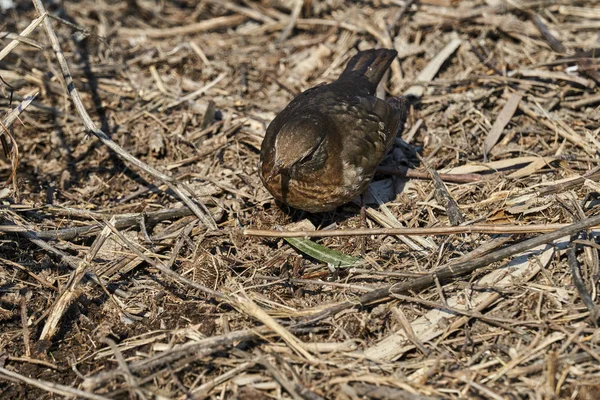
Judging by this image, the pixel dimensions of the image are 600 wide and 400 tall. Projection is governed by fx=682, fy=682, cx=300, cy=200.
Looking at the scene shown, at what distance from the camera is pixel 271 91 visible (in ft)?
22.0

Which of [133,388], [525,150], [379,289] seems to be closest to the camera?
[133,388]

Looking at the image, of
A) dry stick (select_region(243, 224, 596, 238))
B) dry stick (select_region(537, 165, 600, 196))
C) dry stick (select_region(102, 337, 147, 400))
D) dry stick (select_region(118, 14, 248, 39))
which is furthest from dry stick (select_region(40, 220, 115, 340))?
dry stick (select_region(118, 14, 248, 39))

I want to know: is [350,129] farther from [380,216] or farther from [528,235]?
[528,235]

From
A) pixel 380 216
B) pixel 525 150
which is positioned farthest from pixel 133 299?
pixel 525 150

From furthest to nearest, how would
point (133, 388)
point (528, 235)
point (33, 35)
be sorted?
point (33, 35), point (528, 235), point (133, 388)

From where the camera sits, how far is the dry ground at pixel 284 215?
12.8 feet

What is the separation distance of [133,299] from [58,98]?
2.71 meters

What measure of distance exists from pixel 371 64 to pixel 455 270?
245 cm

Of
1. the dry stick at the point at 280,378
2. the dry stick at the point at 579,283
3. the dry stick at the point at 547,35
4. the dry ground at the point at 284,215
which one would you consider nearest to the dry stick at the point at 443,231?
the dry ground at the point at 284,215

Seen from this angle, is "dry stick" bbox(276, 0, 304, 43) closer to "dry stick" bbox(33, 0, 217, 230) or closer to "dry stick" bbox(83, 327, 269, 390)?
"dry stick" bbox(33, 0, 217, 230)

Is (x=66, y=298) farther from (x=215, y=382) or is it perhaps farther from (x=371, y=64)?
(x=371, y=64)

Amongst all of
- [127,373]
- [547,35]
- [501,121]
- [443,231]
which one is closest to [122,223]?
[127,373]

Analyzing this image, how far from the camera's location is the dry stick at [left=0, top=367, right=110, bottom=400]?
358 cm

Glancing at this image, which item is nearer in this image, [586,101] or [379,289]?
[379,289]
